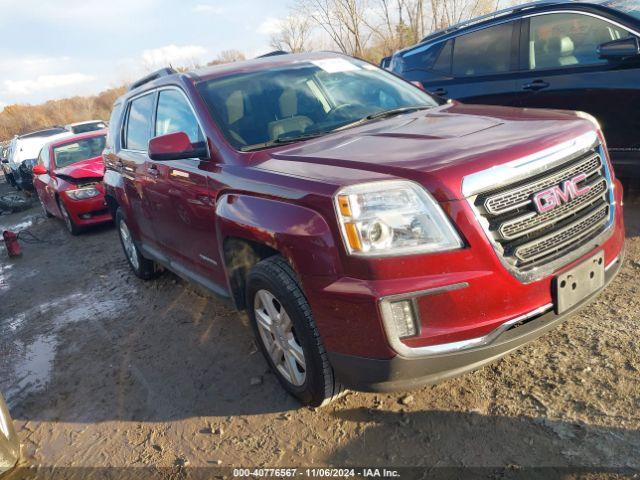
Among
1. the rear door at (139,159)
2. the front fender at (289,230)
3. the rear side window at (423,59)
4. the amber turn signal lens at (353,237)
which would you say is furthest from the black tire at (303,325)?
the rear side window at (423,59)

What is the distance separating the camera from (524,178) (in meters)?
2.22

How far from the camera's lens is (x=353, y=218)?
6.97 feet

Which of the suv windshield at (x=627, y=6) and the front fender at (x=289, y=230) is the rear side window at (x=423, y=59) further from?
the front fender at (x=289, y=230)

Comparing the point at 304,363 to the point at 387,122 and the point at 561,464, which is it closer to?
the point at 561,464

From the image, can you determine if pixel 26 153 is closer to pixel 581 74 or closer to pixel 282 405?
pixel 581 74

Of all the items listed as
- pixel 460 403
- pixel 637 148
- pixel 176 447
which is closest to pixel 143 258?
pixel 176 447

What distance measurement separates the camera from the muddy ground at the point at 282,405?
2.36m

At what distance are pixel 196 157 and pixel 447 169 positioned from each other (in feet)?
5.21

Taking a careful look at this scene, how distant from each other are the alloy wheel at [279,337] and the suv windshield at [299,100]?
34.2 inches

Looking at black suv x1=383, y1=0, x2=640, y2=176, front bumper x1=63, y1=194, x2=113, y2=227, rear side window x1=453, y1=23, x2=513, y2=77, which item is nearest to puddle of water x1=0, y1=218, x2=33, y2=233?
front bumper x1=63, y1=194, x2=113, y2=227

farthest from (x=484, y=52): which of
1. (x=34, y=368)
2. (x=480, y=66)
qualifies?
(x=34, y=368)

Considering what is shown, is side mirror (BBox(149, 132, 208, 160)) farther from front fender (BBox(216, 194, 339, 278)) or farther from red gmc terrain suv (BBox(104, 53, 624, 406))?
front fender (BBox(216, 194, 339, 278))

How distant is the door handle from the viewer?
494 centimetres

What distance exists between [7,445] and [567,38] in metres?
5.20
